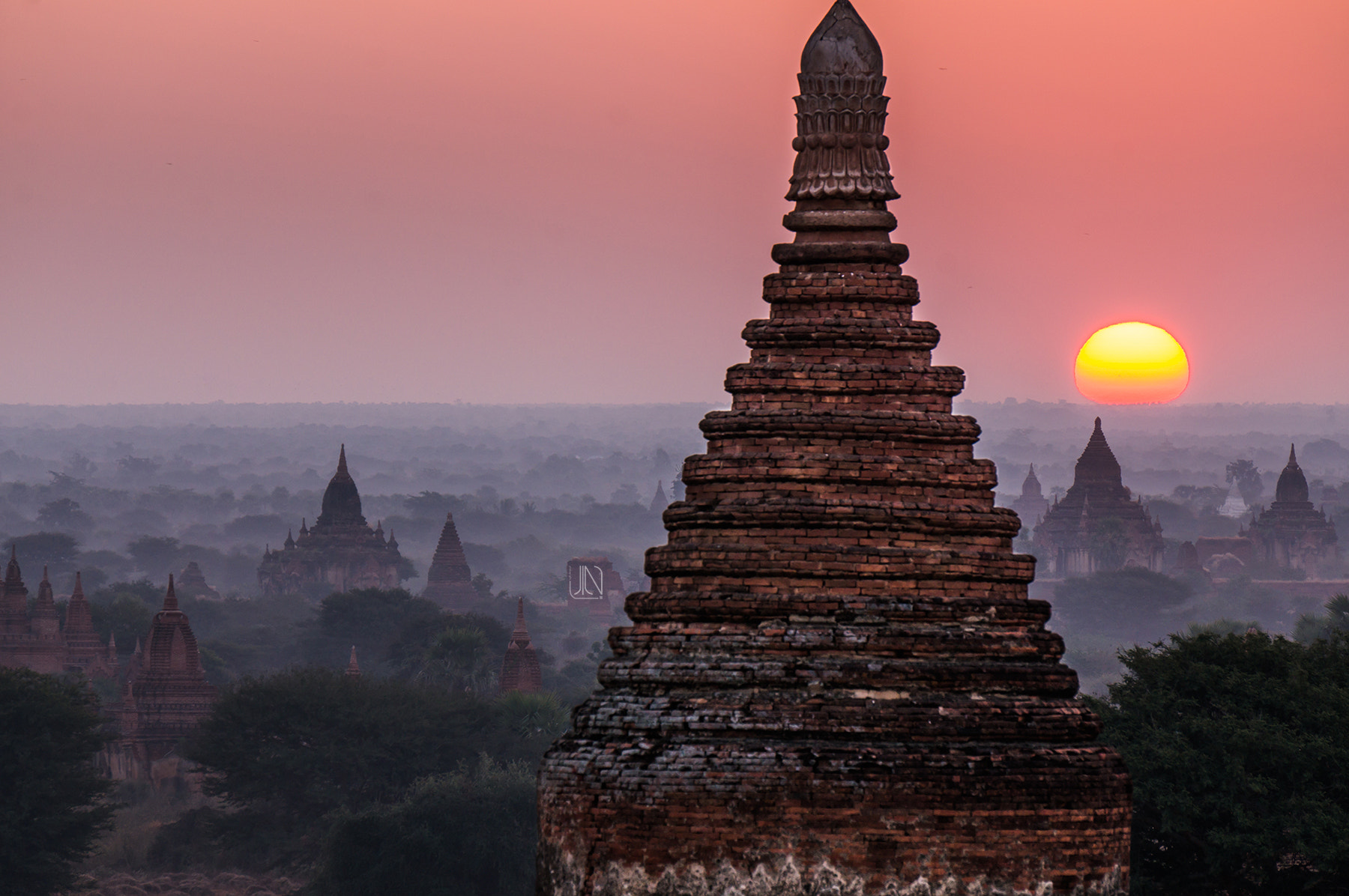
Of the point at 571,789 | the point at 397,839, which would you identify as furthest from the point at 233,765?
the point at 571,789

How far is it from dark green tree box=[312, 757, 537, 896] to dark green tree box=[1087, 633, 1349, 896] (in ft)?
80.5

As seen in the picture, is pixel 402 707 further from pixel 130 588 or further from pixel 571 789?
pixel 130 588

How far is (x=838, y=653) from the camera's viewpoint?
14.6 m

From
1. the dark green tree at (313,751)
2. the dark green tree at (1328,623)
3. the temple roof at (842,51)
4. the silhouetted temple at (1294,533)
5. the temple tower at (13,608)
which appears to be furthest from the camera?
the silhouetted temple at (1294,533)

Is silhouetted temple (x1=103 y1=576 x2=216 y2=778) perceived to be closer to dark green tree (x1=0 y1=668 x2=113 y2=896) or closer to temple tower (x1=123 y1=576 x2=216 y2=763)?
temple tower (x1=123 y1=576 x2=216 y2=763)

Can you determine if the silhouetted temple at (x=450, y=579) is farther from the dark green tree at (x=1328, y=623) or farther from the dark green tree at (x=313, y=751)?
the dark green tree at (x=313, y=751)

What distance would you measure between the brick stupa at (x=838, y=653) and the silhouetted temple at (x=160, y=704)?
221 ft

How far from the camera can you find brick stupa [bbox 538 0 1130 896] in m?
14.2

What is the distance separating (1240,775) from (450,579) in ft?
400

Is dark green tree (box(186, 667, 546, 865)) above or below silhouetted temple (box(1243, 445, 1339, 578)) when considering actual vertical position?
Result: below

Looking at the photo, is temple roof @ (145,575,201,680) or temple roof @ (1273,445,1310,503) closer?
temple roof @ (145,575,201,680)

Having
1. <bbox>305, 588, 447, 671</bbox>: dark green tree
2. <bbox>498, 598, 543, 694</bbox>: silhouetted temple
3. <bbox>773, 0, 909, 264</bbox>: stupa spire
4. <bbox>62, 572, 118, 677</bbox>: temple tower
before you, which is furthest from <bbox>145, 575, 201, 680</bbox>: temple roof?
<bbox>773, 0, 909, 264</bbox>: stupa spire

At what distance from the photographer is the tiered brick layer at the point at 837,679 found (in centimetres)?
1423

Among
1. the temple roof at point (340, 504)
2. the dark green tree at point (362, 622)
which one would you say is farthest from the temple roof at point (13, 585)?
the temple roof at point (340, 504)
